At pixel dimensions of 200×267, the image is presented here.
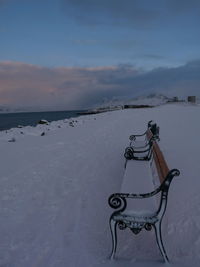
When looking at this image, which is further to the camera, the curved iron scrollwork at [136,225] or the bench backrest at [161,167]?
the bench backrest at [161,167]

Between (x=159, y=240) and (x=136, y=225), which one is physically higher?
(x=136, y=225)

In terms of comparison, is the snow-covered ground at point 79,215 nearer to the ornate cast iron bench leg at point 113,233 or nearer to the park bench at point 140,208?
the ornate cast iron bench leg at point 113,233

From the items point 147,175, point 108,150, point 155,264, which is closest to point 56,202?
point 147,175

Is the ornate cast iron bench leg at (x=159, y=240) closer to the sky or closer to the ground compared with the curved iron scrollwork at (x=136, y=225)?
closer to the ground

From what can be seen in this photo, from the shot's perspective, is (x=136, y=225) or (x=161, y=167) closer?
(x=136, y=225)

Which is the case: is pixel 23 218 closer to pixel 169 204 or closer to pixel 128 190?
pixel 128 190

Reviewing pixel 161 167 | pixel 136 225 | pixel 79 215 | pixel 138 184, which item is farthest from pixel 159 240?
pixel 79 215

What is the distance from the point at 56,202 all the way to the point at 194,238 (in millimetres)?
2614

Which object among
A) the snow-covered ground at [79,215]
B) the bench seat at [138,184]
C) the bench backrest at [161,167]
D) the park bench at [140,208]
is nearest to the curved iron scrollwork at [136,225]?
the park bench at [140,208]

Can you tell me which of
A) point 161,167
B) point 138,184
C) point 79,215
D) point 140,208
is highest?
point 161,167

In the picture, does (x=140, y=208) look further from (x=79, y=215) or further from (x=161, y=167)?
(x=79, y=215)

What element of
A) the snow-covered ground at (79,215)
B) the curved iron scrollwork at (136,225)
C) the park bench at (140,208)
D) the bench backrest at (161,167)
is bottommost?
the snow-covered ground at (79,215)

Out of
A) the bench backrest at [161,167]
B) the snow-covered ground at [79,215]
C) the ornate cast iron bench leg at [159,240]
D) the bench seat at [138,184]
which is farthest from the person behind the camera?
the bench backrest at [161,167]

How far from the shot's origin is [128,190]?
4.38 metres
